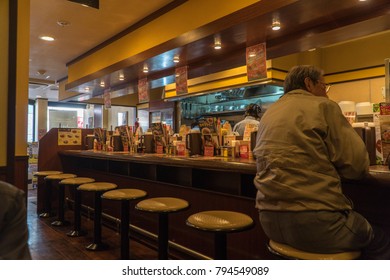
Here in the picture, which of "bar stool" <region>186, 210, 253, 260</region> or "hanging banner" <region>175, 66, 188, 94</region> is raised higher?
"hanging banner" <region>175, 66, 188, 94</region>

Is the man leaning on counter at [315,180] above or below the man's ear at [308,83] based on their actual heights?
below

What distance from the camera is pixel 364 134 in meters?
1.88

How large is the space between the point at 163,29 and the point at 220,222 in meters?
2.94

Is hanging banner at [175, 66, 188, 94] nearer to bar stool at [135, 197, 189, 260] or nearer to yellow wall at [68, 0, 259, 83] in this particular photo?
yellow wall at [68, 0, 259, 83]

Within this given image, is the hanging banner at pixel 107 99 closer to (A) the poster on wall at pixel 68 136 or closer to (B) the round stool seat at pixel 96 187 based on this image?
(A) the poster on wall at pixel 68 136

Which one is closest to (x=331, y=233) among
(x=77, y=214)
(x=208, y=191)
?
(x=208, y=191)

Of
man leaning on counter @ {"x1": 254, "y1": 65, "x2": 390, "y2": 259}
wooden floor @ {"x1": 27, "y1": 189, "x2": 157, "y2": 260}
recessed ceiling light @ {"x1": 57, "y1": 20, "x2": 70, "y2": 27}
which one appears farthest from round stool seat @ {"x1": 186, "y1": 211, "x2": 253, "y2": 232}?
recessed ceiling light @ {"x1": 57, "y1": 20, "x2": 70, "y2": 27}

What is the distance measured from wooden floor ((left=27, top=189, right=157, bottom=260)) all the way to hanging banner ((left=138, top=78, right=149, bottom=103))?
2.12m

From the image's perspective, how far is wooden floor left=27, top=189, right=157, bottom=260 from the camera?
289 cm

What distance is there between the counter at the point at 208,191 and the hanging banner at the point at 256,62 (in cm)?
113

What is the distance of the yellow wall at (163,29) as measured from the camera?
319 cm

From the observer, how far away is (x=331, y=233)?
1329mm

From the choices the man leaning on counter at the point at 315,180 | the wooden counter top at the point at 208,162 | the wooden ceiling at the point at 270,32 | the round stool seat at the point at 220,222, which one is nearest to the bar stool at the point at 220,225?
the round stool seat at the point at 220,222
